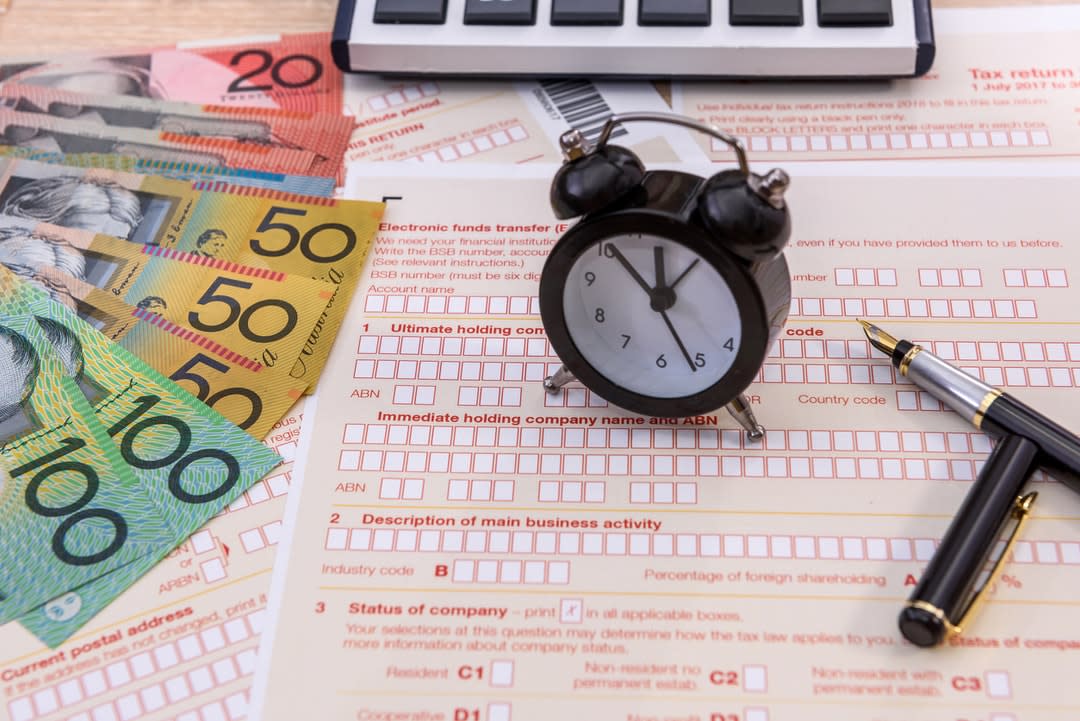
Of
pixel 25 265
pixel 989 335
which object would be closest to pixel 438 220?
pixel 25 265

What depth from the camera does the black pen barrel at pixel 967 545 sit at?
2.16 ft

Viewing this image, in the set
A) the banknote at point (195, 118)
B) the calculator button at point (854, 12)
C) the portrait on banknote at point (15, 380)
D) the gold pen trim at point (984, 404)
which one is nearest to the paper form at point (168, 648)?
the portrait on banknote at point (15, 380)

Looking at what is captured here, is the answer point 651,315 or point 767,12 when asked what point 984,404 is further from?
point 767,12

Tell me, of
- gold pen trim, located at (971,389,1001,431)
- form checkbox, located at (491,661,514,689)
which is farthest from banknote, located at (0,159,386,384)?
gold pen trim, located at (971,389,1001,431)

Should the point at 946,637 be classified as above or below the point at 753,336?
below

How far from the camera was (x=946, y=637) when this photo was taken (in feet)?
2.19

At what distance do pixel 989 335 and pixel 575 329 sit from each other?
0.30 metres

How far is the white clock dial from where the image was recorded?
68cm

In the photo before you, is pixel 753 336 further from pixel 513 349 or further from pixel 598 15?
pixel 598 15

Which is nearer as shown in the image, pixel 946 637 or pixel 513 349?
pixel 946 637

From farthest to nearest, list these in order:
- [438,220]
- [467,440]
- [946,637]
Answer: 1. [438,220]
2. [467,440]
3. [946,637]

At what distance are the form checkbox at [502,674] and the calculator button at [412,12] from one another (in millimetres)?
532

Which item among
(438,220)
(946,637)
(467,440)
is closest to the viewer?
(946,637)

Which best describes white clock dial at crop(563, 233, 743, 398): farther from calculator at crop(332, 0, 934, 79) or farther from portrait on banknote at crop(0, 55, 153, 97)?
portrait on banknote at crop(0, 55, 153, 97)
